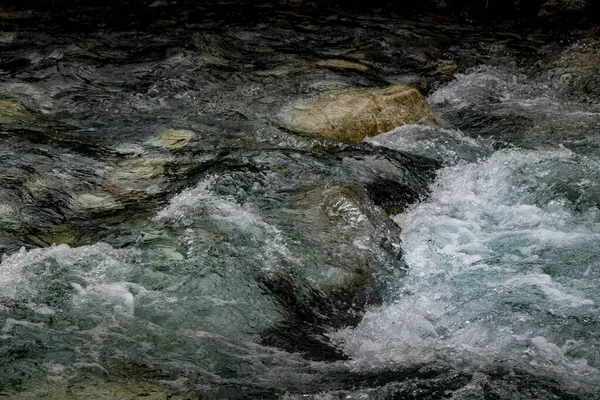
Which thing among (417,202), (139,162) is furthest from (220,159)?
(417,202)

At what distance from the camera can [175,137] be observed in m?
6.86

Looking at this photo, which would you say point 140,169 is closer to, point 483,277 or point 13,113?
point 13,113

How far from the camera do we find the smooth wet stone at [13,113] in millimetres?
7043

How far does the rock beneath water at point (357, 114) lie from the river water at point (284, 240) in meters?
0.23

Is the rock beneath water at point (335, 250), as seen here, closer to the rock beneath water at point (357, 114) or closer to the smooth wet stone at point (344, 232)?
the smooth wet stone at point (344, 232)

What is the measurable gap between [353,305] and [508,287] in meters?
1.08

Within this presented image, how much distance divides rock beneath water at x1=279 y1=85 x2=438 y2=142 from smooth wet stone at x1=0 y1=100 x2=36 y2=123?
259 centimetres

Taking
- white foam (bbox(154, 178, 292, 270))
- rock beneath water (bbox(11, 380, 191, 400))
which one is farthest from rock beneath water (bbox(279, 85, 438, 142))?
rock beneath water (bbox(11, 380, 191, 400))

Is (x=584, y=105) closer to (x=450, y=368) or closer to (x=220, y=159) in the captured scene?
(x=220, y=159)

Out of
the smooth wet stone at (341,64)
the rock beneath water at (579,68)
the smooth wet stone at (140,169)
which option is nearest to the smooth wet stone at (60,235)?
the smooth wet stone at (140,169)

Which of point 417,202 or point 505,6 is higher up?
point 505,6

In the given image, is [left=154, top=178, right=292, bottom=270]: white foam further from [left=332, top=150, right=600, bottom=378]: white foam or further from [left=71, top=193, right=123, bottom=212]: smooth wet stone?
[left=332, top=150, right=600, bottom=378]: white foam

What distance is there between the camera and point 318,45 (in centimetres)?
1042

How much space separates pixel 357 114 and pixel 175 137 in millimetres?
1847
